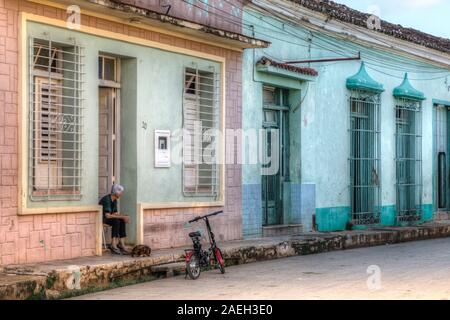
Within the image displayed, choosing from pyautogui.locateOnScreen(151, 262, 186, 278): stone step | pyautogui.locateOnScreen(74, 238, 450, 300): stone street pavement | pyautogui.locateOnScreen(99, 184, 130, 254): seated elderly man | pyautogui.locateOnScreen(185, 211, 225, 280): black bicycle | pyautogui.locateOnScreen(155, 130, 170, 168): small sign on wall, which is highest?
pyautogui.locateOnScreen(155, 130, 170, 168): small sign on wall

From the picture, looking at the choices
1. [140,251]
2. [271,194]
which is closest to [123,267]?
[140,251]

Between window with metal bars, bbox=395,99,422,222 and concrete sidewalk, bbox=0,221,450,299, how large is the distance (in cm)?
452

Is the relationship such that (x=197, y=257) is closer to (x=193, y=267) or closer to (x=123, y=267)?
(x=193, y=267)

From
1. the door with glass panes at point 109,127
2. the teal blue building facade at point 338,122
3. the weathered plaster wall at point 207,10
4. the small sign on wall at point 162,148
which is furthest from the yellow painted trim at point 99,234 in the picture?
the teal blue building facade at point 338,122

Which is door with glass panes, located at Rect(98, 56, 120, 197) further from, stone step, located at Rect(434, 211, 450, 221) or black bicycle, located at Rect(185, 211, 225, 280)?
stone step, located at Rect(434, 211, 450, 221)

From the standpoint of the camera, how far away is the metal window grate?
798 inches

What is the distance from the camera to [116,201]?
13.4 metres

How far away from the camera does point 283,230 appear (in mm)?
17516

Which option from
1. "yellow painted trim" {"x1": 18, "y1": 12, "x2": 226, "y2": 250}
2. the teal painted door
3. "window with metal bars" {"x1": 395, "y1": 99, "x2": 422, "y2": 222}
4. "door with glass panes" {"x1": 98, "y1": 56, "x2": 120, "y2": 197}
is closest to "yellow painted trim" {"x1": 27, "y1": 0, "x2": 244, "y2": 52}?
"yellow painted trim" {"x1": 18, "y1": 12, "x2": 226, "y2": 250}

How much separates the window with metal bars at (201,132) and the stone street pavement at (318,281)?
184 centimetres

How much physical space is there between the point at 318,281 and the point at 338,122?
8.14 meters

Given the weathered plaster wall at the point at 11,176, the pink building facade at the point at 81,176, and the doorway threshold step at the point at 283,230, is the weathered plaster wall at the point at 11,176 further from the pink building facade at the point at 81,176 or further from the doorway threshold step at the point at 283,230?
the doorway threshold step at the point at 283,230

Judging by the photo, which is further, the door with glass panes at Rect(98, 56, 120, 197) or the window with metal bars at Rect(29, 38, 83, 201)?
the door with glass panes at Rect(98, 56, 120, 197)

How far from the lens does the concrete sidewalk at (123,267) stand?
1043 centimetres
